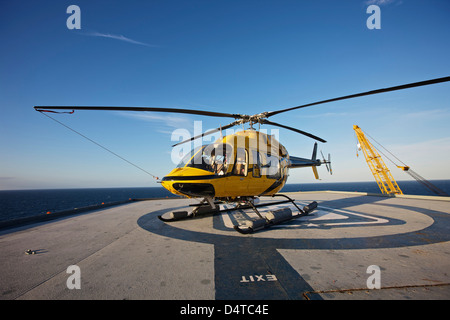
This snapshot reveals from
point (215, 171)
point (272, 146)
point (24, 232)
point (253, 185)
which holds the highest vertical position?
point (272, 146)

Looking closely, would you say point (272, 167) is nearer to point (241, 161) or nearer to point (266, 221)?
point (241, 161)

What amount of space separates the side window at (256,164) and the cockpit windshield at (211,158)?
4.10 ft

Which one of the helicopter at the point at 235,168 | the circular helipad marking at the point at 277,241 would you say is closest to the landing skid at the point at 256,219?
the helicopter at the point at 235,168

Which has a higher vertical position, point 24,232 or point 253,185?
point 253,185

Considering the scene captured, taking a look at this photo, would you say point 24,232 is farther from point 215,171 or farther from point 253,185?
point 253,185

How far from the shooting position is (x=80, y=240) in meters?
6.07

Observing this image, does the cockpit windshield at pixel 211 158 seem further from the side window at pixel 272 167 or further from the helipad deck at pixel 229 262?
the helipad deck at pixel 229 262

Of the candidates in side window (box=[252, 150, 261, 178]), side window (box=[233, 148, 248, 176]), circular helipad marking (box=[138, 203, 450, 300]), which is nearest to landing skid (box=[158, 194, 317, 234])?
circular helipad marking (box=[138, 203, 450, 300])

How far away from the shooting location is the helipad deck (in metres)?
3.24

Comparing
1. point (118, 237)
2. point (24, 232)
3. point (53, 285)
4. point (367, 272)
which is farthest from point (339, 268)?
point (24, 232)

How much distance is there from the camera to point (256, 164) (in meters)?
8.16
